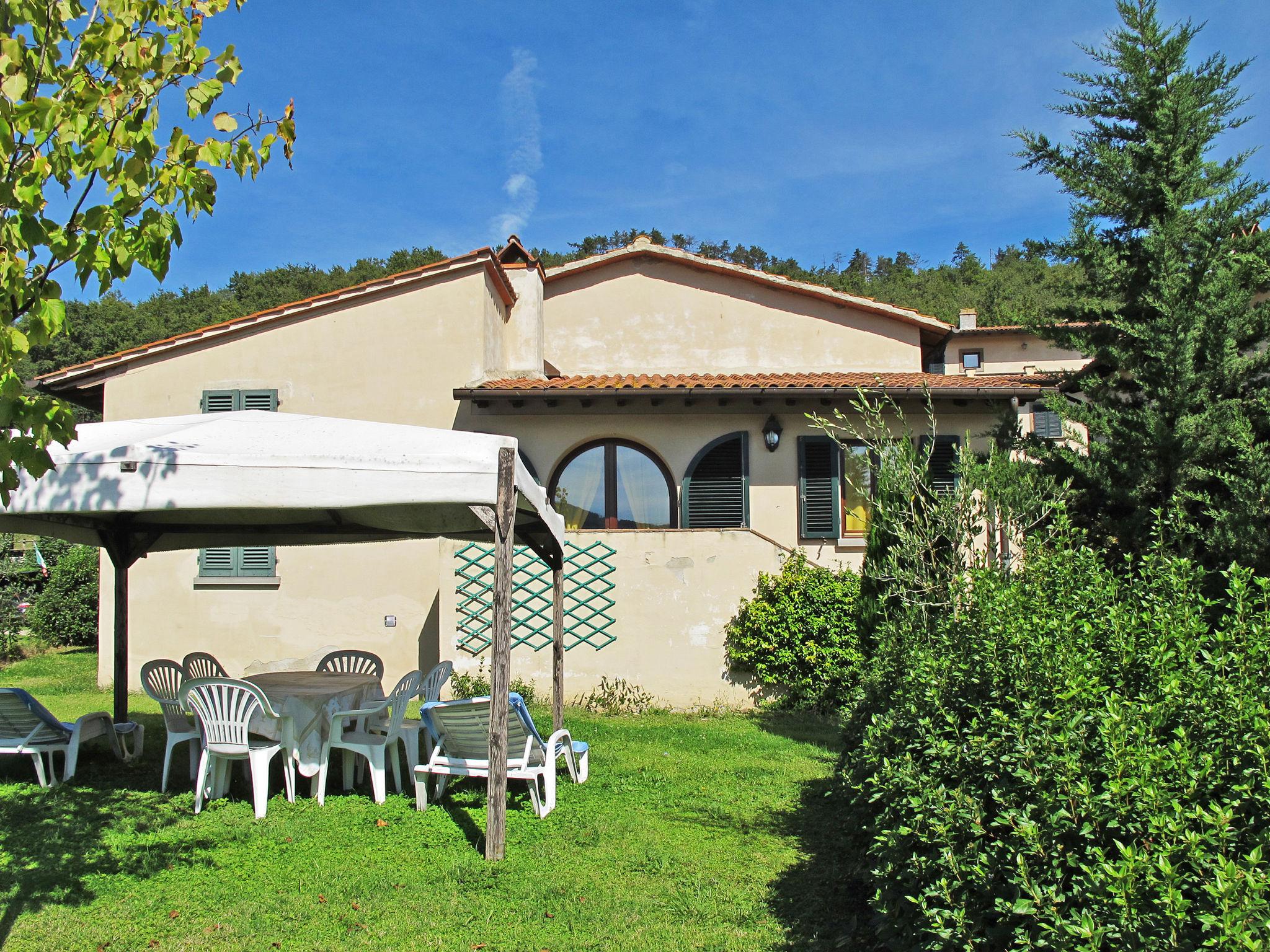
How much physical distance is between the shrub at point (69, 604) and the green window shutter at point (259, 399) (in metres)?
7.93

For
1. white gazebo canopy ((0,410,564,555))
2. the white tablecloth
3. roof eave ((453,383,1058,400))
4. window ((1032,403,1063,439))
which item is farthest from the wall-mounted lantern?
window ((1032,403,1063,439))

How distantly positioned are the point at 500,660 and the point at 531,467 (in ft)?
22.3

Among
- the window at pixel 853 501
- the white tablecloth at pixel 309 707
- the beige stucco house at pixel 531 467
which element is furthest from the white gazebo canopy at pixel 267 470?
the window at pixel 853 501

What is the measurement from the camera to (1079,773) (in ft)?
10.5

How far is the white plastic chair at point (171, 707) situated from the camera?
7.01 metres

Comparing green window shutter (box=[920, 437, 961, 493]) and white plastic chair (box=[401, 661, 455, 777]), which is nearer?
white plastic chair (box=[401, 661, 455, 777])

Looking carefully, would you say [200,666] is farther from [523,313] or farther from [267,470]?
[523,313]

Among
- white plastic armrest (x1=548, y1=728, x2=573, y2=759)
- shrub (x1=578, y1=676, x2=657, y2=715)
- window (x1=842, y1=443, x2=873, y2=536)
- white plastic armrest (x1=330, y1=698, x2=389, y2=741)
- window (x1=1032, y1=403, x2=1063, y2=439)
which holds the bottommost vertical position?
shrub (x1=578, y1=676, x2=657, y2=715)

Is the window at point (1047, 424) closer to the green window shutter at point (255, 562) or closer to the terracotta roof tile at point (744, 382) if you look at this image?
the terracotta roof tile at point (744, 382)

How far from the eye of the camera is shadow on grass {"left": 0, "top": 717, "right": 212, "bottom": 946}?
16.3 feet

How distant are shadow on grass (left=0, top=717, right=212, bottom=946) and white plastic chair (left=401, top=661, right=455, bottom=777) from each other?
63.8 inches

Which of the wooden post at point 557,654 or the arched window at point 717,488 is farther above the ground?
the arched window at point 717,488

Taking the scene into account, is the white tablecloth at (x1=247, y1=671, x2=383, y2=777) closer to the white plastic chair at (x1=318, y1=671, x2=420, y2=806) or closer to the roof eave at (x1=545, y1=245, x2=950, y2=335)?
the white plastic chair at (x1=318, y1=671, x2=420, y2=806)

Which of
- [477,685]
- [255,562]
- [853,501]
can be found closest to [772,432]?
[853,501]
